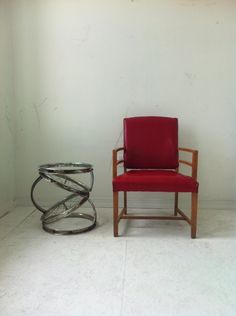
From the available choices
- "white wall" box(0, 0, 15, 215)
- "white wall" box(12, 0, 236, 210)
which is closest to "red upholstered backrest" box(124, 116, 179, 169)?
"white wall" box(12, 0, 236, 210)

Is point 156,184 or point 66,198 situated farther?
point 66,198

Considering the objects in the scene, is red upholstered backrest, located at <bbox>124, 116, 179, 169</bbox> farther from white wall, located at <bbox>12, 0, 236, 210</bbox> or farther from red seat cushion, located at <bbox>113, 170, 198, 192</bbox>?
red seat cushion, located at <bbox>113, 170, 198, 192</bbox>

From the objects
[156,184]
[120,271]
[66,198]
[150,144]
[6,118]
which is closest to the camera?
[120,271]

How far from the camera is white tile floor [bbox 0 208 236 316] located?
135cm

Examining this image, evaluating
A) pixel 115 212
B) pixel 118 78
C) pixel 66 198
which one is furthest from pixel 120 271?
pixel 118 78

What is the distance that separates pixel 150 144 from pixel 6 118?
1.28 m

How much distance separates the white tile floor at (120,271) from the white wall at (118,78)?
0.73 m

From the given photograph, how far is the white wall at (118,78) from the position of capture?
8.81 ft

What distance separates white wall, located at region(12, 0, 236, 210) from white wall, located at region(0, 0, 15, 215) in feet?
0.24

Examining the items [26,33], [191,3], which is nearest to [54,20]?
[26,33]

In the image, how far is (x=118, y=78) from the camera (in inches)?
109

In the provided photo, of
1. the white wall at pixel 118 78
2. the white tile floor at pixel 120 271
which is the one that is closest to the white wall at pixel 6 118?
the white wall at pixel 118 78

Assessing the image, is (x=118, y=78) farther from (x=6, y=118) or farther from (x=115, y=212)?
(x=115, y=212)

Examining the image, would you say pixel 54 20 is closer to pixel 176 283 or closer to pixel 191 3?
pixel 191 3
